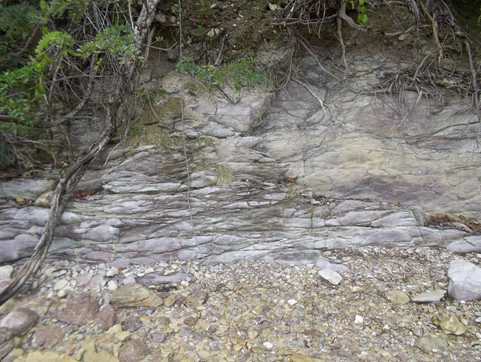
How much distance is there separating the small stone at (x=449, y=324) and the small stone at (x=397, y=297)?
0.18 meters

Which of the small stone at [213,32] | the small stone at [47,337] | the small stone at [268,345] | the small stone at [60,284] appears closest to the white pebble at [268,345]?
the small stone at [268,345]

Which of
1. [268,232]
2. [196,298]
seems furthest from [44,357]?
[268,232]

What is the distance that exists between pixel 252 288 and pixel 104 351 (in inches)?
37.6

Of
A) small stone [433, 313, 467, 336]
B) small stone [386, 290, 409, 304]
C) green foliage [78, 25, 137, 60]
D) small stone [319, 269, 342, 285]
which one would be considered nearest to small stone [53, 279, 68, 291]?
green foliage [78, 25, 137, 60]

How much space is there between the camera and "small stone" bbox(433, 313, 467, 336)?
1949 mm

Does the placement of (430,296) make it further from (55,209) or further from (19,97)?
(19,97)

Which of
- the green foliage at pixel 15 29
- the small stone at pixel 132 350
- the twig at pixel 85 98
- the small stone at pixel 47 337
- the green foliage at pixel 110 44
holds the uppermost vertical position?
the green foliage at pixel 15 29

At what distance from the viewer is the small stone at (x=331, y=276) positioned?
2.30m

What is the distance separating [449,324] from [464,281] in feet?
1.13

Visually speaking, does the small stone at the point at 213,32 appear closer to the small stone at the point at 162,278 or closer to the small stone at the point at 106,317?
the small stone at the point at 162,278

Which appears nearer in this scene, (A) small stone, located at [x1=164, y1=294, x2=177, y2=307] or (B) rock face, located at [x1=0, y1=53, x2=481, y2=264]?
(A) small stone, located at [x1=164, y1=294, x2=177, y2=307]

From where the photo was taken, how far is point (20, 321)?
2059 millimetres

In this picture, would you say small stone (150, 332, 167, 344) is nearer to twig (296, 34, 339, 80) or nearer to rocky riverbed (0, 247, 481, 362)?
rocky riverbed (0, 247, 481, 362)

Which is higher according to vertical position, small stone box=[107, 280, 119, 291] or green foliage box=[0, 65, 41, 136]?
green foliage box=[0, 65, 41, 136]
